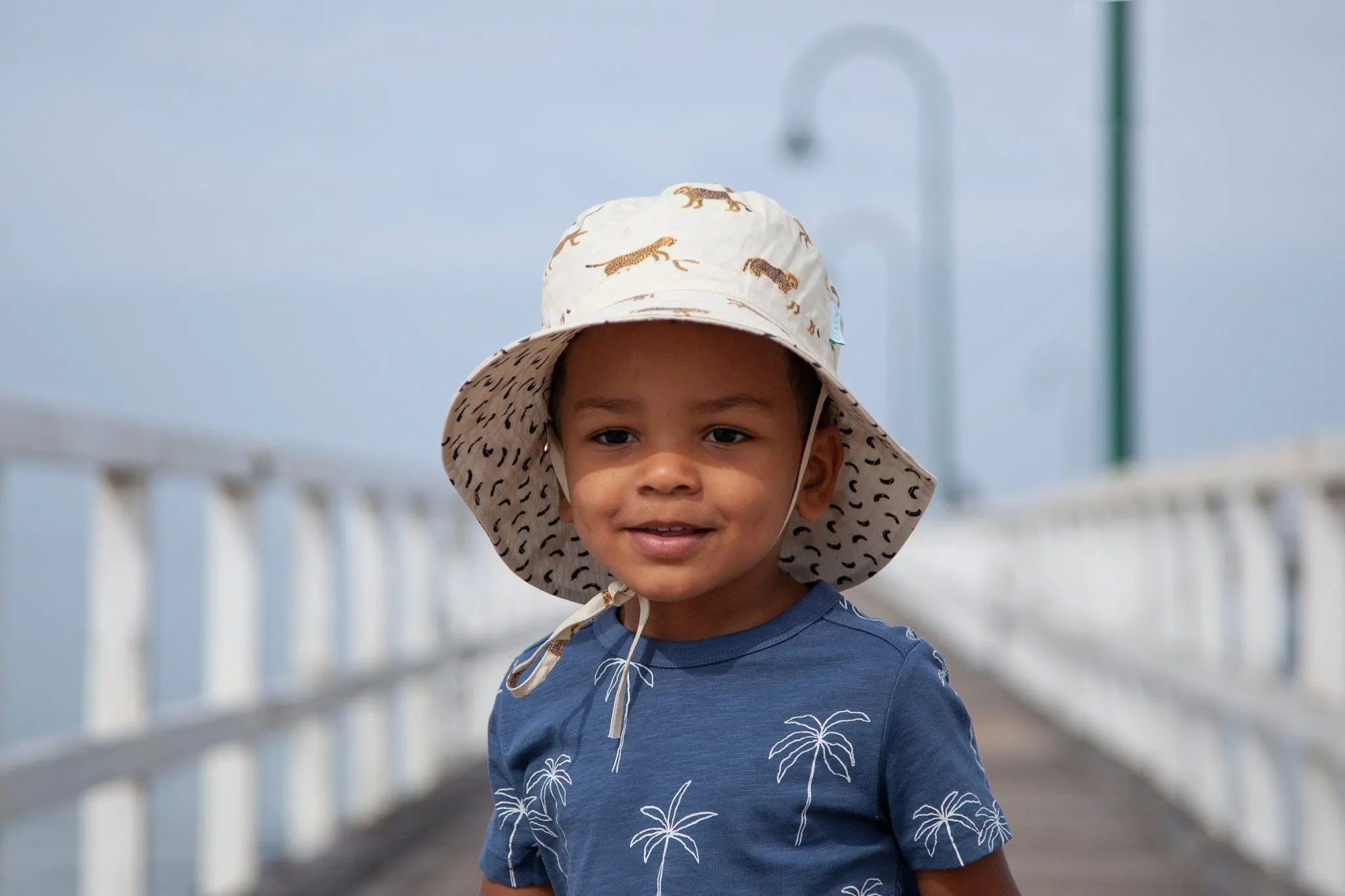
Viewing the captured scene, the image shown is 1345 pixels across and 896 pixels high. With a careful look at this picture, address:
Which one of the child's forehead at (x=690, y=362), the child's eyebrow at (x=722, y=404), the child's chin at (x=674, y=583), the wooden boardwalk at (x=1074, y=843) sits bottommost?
the wooden boardwalk at (x=1074, y=843)

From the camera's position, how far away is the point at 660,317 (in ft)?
7.22

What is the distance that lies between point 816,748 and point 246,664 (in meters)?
3.46

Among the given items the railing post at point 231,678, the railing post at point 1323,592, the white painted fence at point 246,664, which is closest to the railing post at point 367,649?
the white painted fence at point 246,664

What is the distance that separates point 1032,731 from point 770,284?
8156 millimetres

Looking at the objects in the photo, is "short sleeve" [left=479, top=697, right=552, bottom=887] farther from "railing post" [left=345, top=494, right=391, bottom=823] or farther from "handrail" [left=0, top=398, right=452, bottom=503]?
"railing post" [left=345, top=494, right=391, bottom=823]

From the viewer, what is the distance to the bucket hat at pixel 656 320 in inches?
90.7

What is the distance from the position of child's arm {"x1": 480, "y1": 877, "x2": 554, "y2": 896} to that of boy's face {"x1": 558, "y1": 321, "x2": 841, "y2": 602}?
17.8 inches

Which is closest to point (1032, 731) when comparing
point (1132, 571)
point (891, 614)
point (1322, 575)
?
point (1132, 571)

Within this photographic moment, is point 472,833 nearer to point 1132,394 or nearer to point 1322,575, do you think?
point 1322,575

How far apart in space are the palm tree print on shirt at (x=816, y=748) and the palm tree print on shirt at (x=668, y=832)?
0.10m

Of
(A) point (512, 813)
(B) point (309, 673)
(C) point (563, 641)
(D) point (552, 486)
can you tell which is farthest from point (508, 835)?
(B) point (309, 673)

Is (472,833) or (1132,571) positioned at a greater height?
(1132,571)

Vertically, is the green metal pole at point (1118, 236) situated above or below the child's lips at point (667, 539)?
above

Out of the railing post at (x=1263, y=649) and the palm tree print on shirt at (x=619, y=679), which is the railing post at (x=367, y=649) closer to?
the railing post at (x=1263, y=649)
